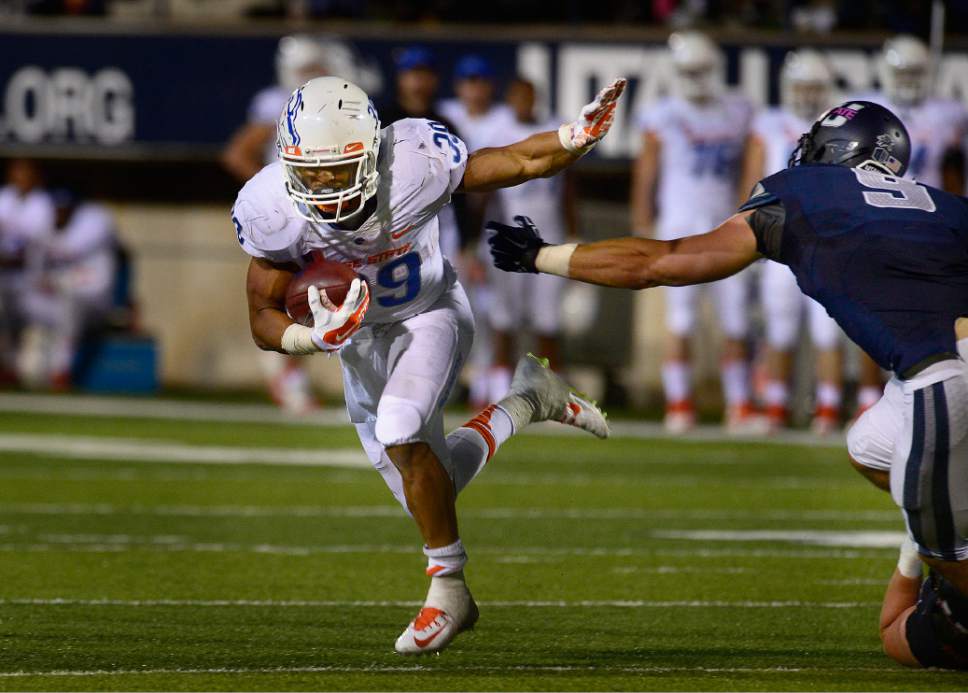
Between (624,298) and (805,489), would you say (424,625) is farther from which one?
(624,298)

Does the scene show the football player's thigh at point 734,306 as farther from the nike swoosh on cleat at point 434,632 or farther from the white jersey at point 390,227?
the nike swoosh on cleat at point 434,632

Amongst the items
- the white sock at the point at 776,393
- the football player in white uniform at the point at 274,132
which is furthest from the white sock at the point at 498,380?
the white sock at the point at 776,393

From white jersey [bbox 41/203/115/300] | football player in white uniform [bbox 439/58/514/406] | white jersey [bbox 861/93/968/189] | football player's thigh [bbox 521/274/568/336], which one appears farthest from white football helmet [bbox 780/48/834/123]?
white jersey [bbox 41/203/115/300]

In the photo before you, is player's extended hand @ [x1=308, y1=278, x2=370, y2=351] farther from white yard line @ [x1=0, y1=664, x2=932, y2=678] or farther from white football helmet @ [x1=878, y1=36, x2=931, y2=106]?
white football helmet @ [x1=878, y1=36, x2=931, y2=106]

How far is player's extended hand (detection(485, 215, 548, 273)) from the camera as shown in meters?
4.18

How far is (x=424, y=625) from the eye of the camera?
429 cm

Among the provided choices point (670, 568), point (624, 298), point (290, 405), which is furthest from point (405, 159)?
point (624, 298)

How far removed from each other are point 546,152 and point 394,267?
479 millimetres

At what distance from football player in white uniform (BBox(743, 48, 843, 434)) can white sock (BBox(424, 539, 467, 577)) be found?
5.25m

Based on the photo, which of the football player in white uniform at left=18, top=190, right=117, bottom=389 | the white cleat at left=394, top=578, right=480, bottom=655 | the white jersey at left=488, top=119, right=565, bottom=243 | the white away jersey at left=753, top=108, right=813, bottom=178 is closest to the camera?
the white cleat at left=394, top=578, right=480, bottom=655

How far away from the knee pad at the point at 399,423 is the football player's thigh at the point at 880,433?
1015 mm

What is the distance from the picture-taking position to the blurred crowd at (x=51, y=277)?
1269 centimetres

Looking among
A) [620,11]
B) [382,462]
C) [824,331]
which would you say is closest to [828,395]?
Result: [824,331]

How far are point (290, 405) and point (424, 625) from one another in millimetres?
6659
